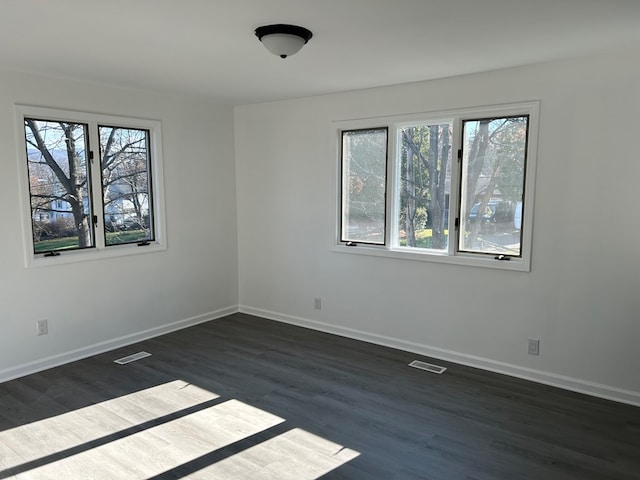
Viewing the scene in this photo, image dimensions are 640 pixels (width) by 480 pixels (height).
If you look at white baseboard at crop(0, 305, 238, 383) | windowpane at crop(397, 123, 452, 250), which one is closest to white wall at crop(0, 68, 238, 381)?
white baseboard at crop(0, 305, 238, 383)

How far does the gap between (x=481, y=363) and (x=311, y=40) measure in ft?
9.53

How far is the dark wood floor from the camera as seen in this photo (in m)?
2.55

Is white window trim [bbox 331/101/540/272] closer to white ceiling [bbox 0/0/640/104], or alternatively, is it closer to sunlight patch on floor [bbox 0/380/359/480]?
white ceiling [bbox 0/0/640/104]

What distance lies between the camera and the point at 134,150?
448cm

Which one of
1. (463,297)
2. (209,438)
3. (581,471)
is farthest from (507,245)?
(209,438)

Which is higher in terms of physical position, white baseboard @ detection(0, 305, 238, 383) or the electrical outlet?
the electrical outlet

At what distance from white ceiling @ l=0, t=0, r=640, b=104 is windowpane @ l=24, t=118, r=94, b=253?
502 mm

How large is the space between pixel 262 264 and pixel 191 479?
10.1 feet

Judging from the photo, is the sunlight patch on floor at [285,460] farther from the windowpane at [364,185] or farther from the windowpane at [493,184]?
the windowpane at [364,185]

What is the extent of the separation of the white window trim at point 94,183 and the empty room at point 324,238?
2cm

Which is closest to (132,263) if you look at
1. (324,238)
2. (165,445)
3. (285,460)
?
(324,238)

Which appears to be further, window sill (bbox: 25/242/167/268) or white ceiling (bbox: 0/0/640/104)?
window sill (bbox: 25/242/167/268)

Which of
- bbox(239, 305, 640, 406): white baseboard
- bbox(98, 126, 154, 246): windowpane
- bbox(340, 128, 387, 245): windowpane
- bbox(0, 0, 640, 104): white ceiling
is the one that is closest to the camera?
bbox(0, 0, 640, 104): white ceiling

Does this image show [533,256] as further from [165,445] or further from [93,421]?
[93,421]
